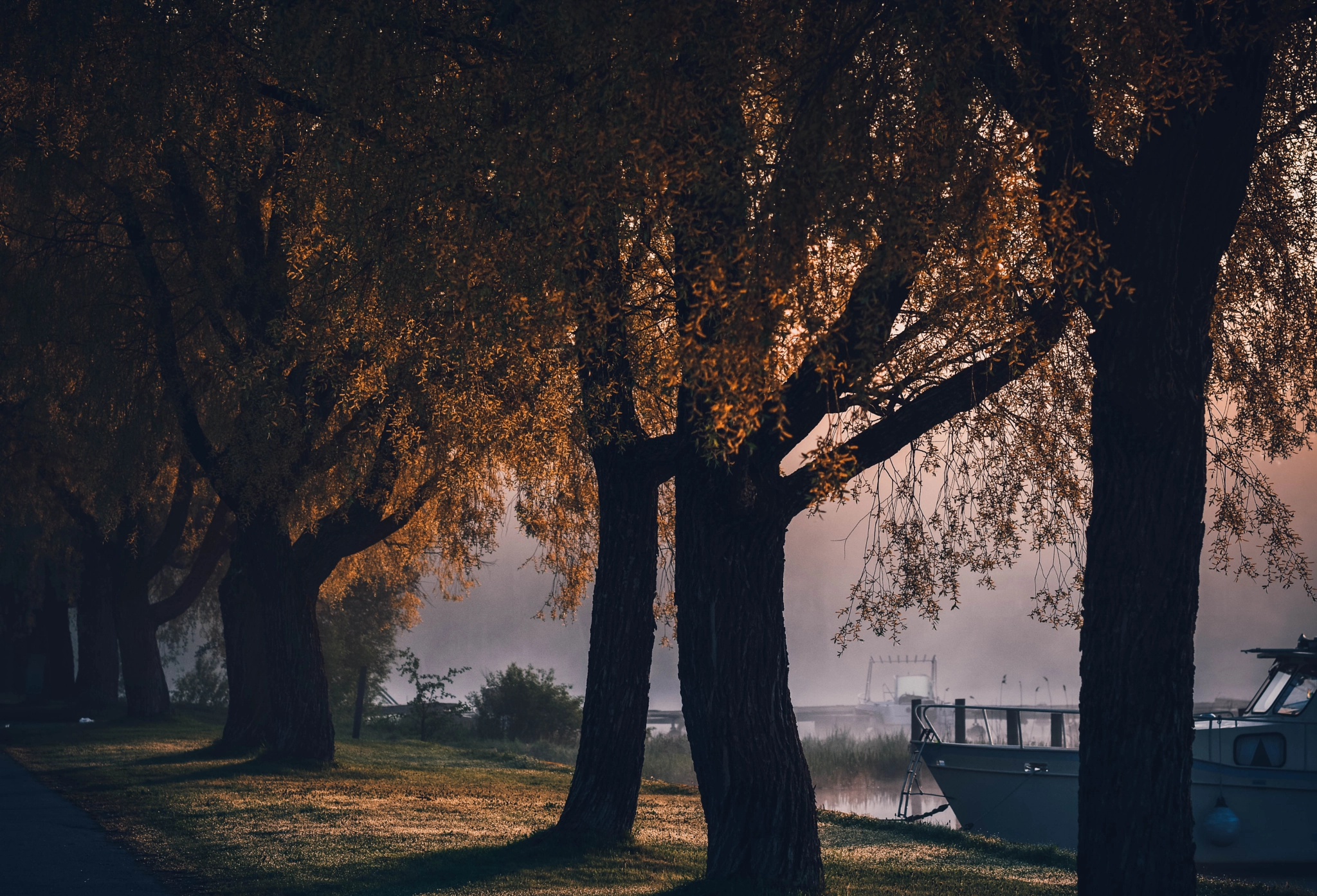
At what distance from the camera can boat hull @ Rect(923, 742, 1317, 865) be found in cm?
1764

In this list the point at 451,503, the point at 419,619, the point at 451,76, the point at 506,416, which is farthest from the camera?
the point at 419,619

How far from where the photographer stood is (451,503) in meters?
19.1

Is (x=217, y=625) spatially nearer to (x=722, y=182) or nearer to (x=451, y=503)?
(x=451, y=503)

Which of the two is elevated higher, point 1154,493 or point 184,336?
point 184,336

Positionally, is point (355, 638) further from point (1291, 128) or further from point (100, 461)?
point (1291, 128)

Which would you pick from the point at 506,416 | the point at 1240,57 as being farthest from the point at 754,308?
the point at 506,416

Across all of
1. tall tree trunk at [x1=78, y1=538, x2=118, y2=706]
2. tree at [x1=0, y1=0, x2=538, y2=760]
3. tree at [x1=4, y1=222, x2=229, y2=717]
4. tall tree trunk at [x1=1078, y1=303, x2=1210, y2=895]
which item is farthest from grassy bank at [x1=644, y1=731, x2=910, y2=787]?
tall tree trunk at [x1=1078, y1=303, x2=1210, y2=895]

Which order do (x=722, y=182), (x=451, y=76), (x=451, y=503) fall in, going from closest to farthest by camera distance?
(x=722, y=182)
(x=451, y=76)
(x=451, y=503)

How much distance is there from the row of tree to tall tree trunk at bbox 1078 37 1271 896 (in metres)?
0.03

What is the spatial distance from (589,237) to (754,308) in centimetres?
242

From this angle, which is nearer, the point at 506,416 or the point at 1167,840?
the point at 1167,840

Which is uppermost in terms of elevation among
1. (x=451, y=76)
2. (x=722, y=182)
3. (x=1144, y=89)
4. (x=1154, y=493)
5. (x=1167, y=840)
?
(x=451, y=76)

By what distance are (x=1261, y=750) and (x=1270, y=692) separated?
151 cm

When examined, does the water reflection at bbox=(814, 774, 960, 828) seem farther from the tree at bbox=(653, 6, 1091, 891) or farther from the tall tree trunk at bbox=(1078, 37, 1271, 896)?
the tall tree trunk at bbox=(1078, 37, 1271, 896)
